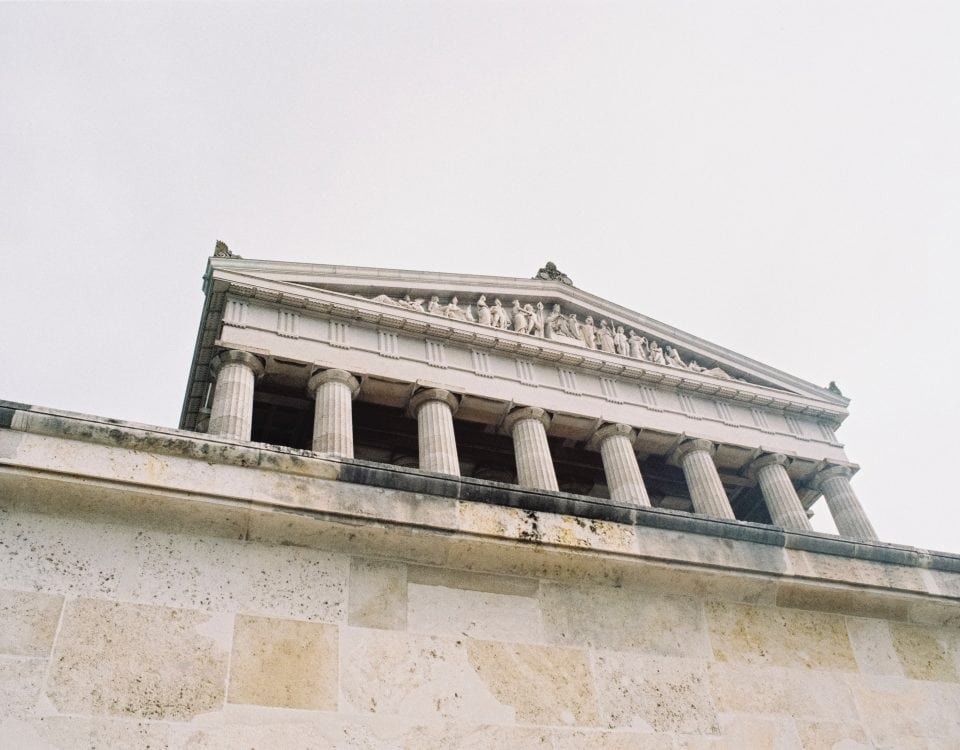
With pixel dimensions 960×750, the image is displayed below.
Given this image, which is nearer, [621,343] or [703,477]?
[703,477]

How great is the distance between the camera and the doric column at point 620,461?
32.1 metres

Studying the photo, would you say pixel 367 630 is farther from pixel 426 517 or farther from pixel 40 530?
pixel 40 530

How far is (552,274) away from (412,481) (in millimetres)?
38245

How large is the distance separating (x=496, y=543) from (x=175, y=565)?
1.69 meters

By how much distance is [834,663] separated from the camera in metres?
5.40

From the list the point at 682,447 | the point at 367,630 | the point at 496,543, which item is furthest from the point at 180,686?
the point at 682,447

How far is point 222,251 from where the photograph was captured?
33.6m

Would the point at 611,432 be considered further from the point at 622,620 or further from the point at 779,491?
the point at 622,620

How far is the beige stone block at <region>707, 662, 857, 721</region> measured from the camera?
5066 mm

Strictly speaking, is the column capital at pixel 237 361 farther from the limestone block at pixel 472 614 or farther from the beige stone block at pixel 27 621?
the beige stone block at pixel 27 621

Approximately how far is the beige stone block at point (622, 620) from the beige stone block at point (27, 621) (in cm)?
248

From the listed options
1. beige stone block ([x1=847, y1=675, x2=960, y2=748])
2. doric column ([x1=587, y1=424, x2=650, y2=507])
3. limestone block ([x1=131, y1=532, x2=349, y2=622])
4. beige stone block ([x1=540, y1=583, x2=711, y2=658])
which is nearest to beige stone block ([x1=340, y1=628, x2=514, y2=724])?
limestone block ([x1=131, y1=532, x2=349, y2=622])

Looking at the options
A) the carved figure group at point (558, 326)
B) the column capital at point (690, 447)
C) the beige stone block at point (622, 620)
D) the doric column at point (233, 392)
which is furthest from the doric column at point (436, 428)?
the beige stone block at point (622, 620)

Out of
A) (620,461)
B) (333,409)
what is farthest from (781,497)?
(333,409)
